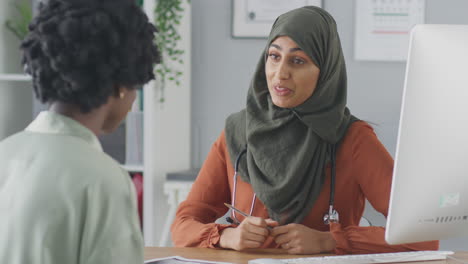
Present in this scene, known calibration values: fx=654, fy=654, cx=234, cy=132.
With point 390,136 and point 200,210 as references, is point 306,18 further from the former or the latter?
point 390,136

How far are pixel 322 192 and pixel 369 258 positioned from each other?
397mm

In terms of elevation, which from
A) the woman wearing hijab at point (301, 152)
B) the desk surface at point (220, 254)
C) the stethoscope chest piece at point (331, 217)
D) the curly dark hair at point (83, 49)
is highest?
the curly dark hair at point (83, 49)

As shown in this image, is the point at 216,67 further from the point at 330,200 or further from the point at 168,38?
the point at 330,200

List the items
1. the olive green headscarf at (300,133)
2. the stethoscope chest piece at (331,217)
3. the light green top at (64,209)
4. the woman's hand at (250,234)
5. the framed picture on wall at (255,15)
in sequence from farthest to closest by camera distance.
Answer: the framed picture on wall at (255,15) < the olive green headscarf at (300,133) < the stethoscope chest piece at (331,217) < the woman's hand at (250,234) < the light green top at (64,209)

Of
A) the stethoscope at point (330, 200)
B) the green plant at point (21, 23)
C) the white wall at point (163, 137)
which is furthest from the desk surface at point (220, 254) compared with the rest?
the green plant at point (21, 23)

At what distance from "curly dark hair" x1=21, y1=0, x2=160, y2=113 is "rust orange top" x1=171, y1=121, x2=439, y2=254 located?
83cm

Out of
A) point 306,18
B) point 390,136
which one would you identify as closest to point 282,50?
point 306,18

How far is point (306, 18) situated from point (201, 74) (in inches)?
58.1

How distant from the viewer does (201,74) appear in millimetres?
3273

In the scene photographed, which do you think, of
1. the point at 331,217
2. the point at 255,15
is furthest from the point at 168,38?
the point at 331,217

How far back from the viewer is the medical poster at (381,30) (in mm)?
3076

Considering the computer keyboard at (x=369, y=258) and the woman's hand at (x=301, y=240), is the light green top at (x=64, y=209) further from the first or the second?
the woman's hand at (x=301, y=240)

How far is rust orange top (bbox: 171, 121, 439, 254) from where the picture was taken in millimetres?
1813

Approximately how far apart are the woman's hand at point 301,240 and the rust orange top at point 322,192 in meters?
0.05
